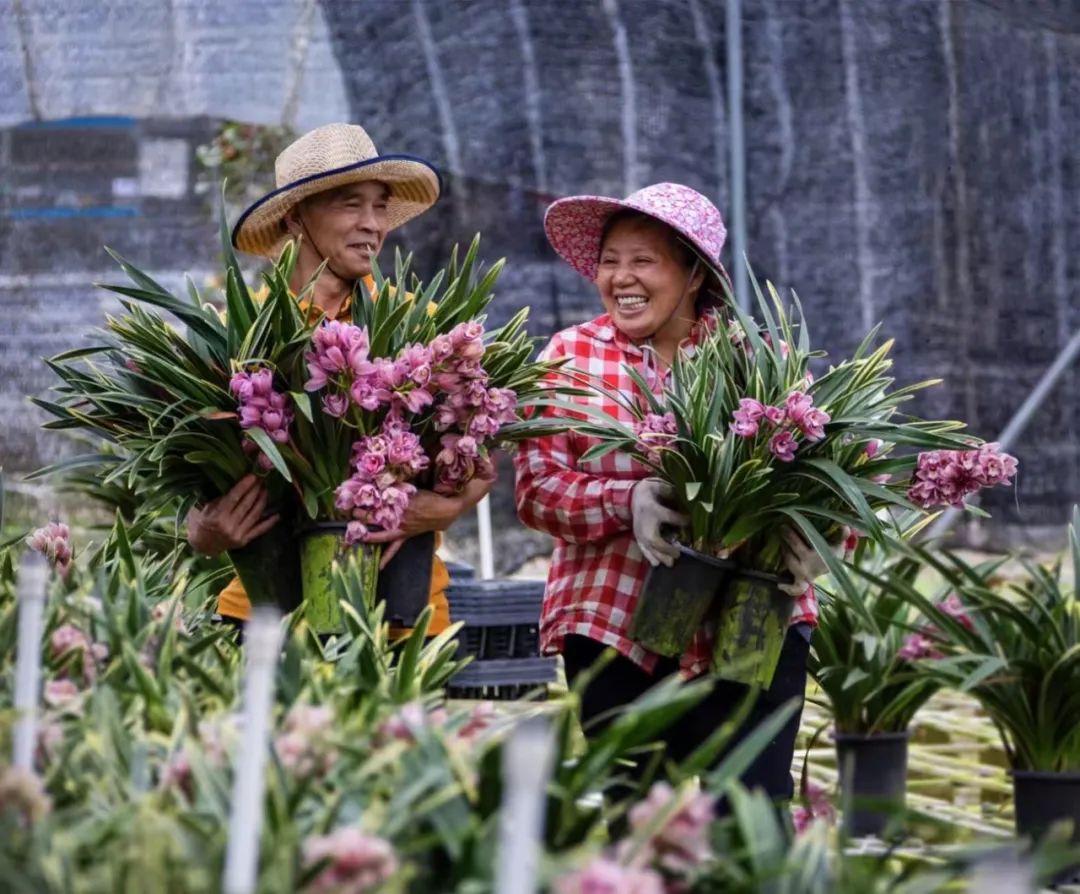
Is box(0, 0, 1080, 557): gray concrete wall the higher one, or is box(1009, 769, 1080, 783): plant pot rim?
box(0, 0, 1080, 557): gray concrete wall

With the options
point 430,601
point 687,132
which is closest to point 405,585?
point 430,601

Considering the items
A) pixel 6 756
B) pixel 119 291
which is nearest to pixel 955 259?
pixel 119 291

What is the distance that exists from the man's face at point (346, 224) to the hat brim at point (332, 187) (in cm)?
2

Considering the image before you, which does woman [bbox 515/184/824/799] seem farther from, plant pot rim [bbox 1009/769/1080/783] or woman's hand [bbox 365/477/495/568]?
plant pot rim [bbox 1009/769/1080/783]

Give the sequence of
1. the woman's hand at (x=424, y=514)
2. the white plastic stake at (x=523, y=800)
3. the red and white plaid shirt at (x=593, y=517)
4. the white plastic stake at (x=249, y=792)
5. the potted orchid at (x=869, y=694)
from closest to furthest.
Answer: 1. the white plastic stake at (x=523, y=800)
2. the white plastic stake at (x=249, y=792)
3. the woman's hand at (x=424, y=514)
4. the red and white plaid shirt at (x=593, y=517)
5. the potted orchid at (x=869, y=694)

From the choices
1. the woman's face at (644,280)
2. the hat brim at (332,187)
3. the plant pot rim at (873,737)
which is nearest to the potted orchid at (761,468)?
the woman's face at (644,280)

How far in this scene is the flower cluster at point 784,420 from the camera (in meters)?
2.86

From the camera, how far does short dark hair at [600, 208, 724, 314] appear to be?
313cm

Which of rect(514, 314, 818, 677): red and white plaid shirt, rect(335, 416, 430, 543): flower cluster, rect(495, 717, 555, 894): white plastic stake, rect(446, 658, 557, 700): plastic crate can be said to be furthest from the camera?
rect(446, 658, 557, 700): plastic crate

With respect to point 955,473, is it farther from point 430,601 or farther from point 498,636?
point 498,636

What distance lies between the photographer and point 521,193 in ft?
23.5

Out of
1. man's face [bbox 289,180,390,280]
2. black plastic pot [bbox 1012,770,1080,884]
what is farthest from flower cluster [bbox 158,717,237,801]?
black plastic pot [bbox 1012,770,1080,884]

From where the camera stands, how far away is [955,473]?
2.95 m

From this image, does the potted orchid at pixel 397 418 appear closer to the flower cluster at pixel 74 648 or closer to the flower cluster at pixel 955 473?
the flower cluster at pixel 955 473
